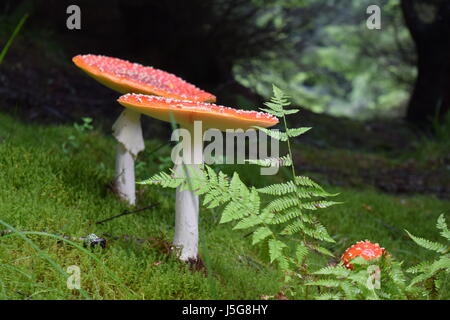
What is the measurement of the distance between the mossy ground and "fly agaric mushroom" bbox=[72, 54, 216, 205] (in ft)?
0.44

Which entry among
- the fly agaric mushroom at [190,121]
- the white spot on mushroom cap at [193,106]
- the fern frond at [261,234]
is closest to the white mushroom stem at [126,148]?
the fly agaric mushroom at [190,121]

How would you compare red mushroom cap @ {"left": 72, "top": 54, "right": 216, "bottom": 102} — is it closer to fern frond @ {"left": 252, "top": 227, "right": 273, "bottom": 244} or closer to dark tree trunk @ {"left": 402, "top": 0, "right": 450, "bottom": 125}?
fern frond @ {"left": 252, "top": 227, "right": 273, "bottom": 244}

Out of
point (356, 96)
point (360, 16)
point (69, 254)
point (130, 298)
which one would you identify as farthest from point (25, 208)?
point (356, 96)

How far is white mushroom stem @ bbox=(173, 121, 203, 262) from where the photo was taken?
2.38 m

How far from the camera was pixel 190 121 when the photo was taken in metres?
2.26

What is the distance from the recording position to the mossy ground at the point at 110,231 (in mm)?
2033

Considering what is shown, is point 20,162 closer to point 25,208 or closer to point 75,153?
point 25,208

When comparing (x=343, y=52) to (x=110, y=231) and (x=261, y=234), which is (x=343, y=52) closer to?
(x=110, y=231)

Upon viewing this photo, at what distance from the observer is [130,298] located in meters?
1.96

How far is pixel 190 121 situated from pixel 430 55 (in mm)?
6575

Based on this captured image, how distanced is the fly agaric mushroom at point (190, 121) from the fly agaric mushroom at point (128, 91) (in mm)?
436

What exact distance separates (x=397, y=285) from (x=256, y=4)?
6058 mm
